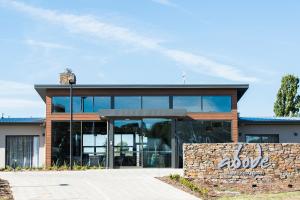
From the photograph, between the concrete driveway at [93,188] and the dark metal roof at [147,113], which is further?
the dark metal roof at [147,113]

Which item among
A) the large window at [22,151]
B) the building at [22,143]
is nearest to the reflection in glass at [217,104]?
the building at [22,143]

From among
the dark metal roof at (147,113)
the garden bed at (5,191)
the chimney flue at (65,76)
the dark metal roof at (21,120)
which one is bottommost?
the garden bed at (5,191)

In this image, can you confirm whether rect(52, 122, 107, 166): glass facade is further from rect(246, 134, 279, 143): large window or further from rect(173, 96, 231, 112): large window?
rect(246, 134, 279, 143): large window

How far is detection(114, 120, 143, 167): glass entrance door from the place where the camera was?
3409cm

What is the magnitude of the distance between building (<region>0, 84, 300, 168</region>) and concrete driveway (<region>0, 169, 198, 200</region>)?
7.50 metres

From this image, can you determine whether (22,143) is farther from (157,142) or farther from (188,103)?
(188,103)

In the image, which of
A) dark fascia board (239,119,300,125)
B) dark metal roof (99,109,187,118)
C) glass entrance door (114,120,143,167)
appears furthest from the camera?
dark fascia board (239,119,300,125)

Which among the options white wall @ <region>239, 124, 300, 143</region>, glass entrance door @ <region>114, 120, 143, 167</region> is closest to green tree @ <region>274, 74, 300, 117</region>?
white wall @ <region>239, 124, 300, 143</region>

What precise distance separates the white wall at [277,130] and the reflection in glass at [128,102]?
7.16 metres

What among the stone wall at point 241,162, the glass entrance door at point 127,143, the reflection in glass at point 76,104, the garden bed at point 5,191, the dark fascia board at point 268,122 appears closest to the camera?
the garden bed at point 5,191

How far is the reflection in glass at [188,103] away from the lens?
3506 cm

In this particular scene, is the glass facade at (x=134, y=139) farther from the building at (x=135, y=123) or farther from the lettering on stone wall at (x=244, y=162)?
the lettering on stone wall at (x=244, y=162)

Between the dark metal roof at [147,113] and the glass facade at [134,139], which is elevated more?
the dark metal roof at [147,113]

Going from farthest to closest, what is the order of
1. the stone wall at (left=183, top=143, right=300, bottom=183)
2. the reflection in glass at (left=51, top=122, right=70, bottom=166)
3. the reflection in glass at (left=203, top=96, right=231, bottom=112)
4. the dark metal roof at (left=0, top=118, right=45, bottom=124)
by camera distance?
the dark metal roof at (left=0, top=118, right=45, bottom=124) → the reflection in glass at (left=203, top=96, right=231, bottom=112) → the reflection in glass at (left=51, top=122, right=70, bottom=166) → the stone wall at (left=183, top=143, right=300, bottom=183)
